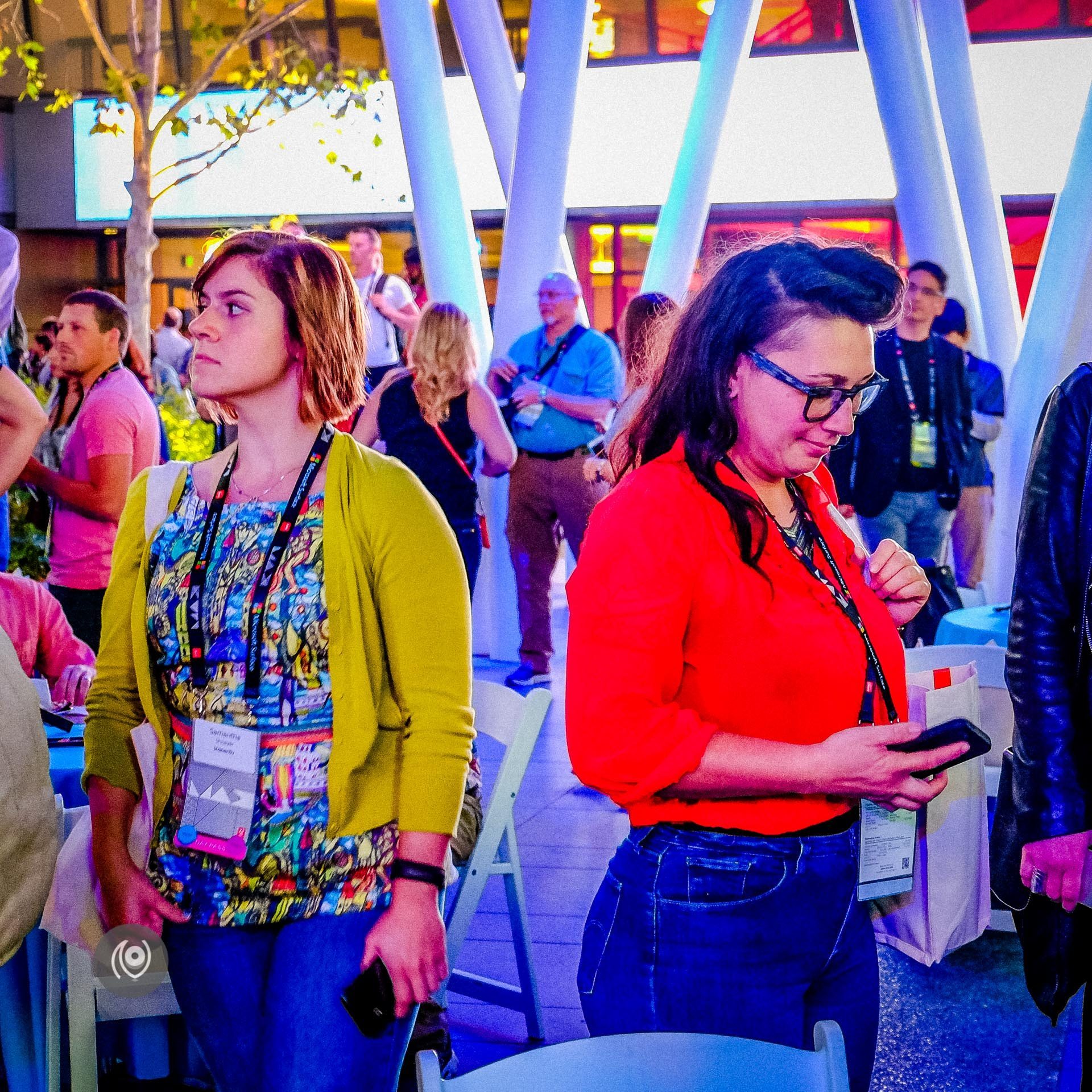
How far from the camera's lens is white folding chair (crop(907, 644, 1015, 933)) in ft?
11.8

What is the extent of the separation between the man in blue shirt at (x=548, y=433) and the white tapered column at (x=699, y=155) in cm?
156

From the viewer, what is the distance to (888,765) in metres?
1.53

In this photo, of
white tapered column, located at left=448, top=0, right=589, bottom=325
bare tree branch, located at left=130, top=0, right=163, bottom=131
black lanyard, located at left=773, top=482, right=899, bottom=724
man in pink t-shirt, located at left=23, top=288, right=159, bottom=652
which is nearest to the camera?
black lanyard, located at left=773, top=482, right=899, bottom=724

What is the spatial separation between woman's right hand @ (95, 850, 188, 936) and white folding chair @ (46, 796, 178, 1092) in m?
0.55

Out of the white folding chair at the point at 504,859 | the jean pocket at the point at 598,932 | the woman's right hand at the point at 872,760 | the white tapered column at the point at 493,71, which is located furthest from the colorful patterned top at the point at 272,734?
the white tapered column at the point at 493,71

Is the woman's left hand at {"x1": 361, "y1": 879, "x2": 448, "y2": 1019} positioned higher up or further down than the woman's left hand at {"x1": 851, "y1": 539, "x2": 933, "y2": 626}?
further down

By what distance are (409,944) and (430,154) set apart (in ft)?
22.1

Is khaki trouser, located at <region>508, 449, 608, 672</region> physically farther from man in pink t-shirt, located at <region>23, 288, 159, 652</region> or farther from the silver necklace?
the silver necklace

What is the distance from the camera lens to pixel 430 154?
7750mm

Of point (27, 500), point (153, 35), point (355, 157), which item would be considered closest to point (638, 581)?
point (27, 500)

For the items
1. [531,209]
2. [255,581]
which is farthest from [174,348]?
[255,581]

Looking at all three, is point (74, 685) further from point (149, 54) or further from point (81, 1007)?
point (149, 54)

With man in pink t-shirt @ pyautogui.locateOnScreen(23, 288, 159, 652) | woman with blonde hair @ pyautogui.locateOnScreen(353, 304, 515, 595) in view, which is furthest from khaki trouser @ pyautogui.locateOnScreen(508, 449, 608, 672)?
man in pink t-shirt @ pyautogui.locateOnScreen(23, 288, 159, 652)

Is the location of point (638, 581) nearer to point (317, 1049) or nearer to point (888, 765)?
point (888, 765)
